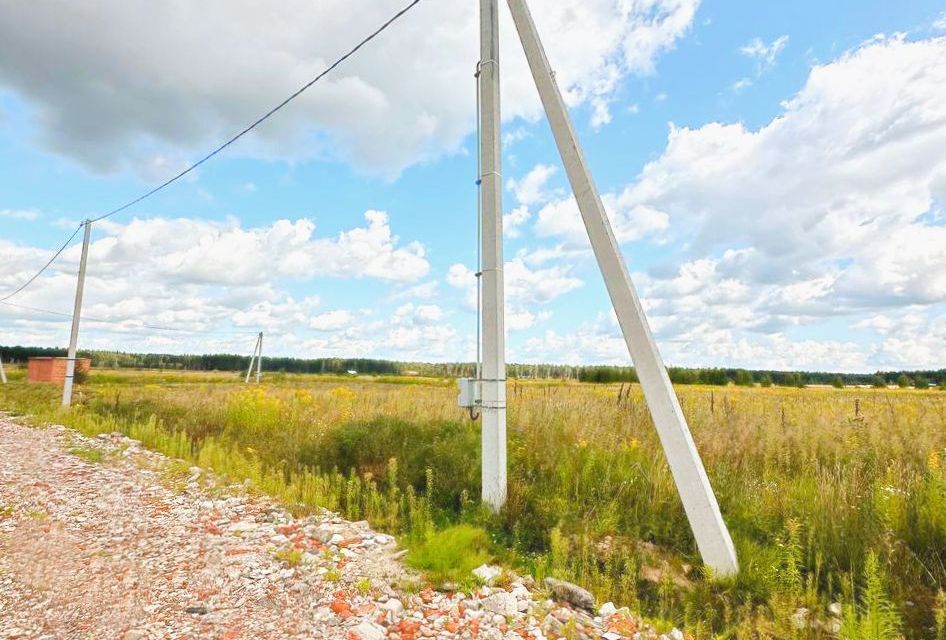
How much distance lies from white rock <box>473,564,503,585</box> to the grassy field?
115 millimetres

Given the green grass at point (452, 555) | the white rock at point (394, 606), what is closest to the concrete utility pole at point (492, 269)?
the green grass at point (452, 555)

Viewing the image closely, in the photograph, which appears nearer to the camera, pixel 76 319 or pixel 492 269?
pixel 492 269

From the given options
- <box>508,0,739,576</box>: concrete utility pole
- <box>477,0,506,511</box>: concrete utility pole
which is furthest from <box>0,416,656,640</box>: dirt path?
<box>477,0,506,511</box>: concrete utility pole

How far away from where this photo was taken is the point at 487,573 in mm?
3873

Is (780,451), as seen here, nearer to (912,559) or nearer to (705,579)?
(912,559)

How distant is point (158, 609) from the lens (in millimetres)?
3551

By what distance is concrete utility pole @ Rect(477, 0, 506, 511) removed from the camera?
205 inches

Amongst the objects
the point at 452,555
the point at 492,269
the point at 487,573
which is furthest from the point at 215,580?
the point at 492,269

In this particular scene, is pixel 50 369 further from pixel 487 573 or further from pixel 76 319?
pixel 487 573

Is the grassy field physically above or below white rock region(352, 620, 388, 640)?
above

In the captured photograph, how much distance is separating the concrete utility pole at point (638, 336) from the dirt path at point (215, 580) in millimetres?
1057

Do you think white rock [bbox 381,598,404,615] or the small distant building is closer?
white rock [bbox 381,598,404,615]

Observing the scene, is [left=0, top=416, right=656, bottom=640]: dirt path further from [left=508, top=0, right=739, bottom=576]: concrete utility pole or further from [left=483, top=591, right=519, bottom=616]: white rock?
[left=508, top=0, right=739, bottom=576]: concrete utility pole

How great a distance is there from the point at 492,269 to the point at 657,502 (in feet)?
9.53
